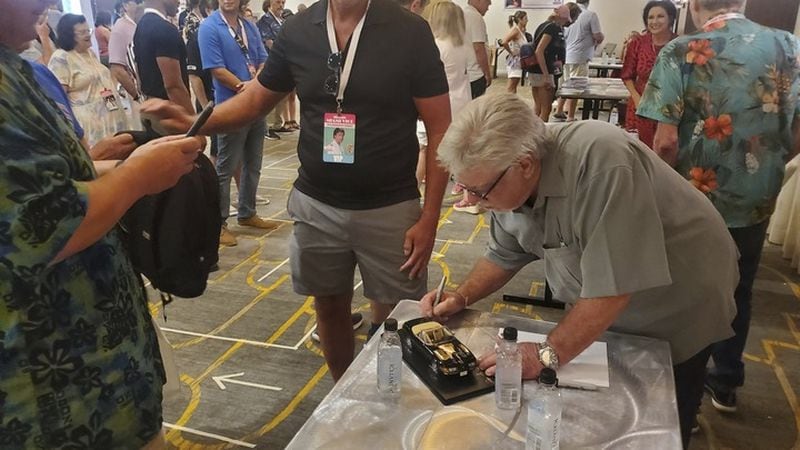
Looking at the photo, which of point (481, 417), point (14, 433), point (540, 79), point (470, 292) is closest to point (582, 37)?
point (540, 79)

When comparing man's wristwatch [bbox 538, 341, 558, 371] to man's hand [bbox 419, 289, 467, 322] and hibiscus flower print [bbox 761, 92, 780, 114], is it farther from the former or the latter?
hibiscus flower print [bbox 761, 92, 780, 114]

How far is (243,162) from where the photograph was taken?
4020 mm

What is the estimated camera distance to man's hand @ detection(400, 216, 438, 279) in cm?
183

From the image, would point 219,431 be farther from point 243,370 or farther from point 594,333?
point 594,333

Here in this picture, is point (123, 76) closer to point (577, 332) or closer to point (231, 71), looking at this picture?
point (231, 71)

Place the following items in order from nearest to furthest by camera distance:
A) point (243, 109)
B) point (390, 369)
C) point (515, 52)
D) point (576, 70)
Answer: point (390, 369) → point (243, 109) → point (576, 70) → point (515, 52)

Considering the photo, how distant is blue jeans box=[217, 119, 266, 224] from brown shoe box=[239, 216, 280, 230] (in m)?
0.02

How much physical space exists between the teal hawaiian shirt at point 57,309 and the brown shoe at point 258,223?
2.98 meters

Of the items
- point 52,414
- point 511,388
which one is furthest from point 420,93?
point 52,414

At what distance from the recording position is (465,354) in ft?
4.20

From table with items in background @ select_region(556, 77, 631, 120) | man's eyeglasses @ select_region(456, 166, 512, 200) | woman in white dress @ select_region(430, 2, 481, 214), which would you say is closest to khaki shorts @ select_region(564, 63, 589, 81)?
table with items in background @ select_region(556, 77, 631, 120)

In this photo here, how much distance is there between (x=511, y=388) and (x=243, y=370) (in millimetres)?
1638

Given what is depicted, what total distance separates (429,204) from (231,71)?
244cm

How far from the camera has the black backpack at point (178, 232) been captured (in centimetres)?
132
